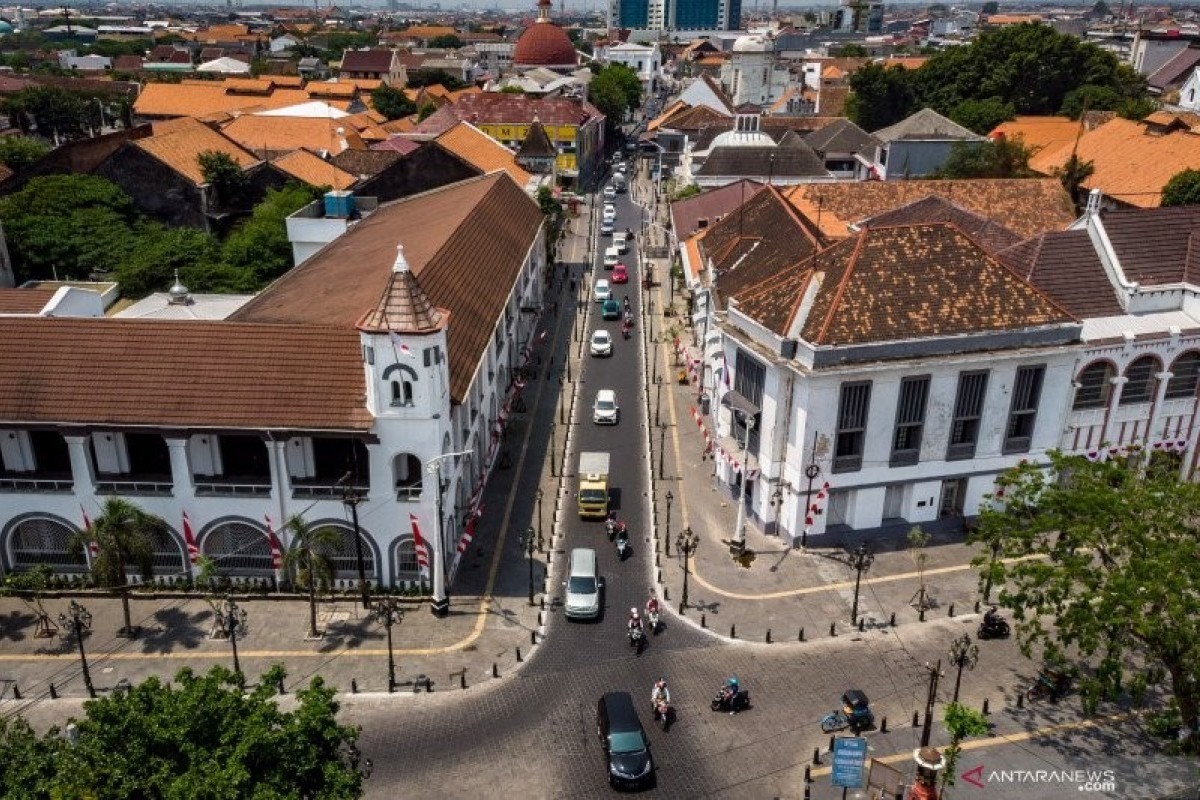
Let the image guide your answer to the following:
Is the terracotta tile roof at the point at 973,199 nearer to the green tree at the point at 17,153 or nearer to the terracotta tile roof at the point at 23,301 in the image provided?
the terracotta tile roof at the point at 23,301

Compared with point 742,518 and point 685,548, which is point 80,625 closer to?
point 685,548

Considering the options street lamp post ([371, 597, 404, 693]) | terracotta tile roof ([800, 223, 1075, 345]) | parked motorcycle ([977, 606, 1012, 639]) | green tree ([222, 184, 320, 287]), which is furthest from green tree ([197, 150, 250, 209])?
parked motorcycle ([977, 606, 1012, 639])

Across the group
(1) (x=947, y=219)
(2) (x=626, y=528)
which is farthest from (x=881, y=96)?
(2) (x=626, y=528)

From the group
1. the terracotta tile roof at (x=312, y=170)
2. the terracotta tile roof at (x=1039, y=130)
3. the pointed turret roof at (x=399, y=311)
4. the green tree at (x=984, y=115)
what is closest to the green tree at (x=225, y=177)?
the terracotta tile roof at (x=312, y=170)

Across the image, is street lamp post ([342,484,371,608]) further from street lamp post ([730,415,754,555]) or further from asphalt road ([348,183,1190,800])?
street lamp post ([730,415,754,555])

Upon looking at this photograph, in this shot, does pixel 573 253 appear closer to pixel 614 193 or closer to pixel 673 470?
pixel 614 193

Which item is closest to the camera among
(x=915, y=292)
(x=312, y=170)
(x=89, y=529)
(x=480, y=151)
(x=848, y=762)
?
(x=848, y=762)
